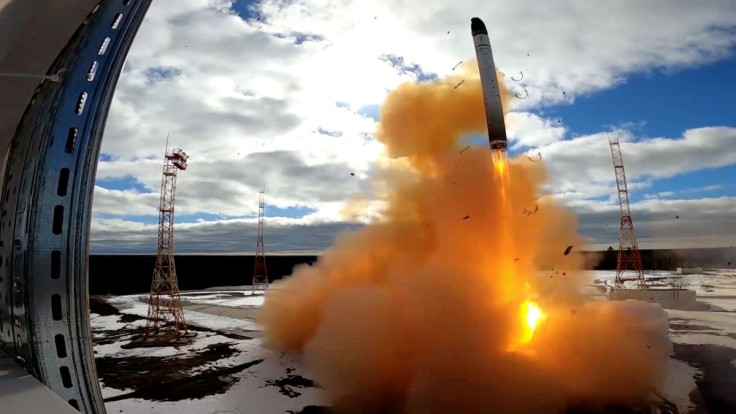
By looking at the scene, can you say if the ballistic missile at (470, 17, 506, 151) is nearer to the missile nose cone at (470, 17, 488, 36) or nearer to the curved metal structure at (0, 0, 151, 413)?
the missile nose cone at (470, 17, 488, 36)

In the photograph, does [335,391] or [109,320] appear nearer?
[335,391]

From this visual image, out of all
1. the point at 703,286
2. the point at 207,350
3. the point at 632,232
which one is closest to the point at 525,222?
the point at 207,350

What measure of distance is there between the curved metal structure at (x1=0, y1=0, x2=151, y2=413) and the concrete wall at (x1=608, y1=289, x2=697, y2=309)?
135ft

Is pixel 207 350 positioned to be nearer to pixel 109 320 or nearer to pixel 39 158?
pixel 109 320

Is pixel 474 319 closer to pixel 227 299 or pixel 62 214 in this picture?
pixel 62 214

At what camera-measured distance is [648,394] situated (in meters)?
17.9

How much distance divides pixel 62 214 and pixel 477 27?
19583 millimetres

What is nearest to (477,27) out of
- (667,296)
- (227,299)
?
(667,296)

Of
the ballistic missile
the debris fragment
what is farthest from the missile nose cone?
the debris fragment

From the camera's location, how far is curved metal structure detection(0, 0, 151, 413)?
381 centimetres

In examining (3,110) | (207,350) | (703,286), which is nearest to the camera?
(3,110)

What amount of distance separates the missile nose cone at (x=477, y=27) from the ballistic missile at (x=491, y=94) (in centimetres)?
22

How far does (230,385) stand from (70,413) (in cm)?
1852

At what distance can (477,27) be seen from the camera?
2025 centimetres
